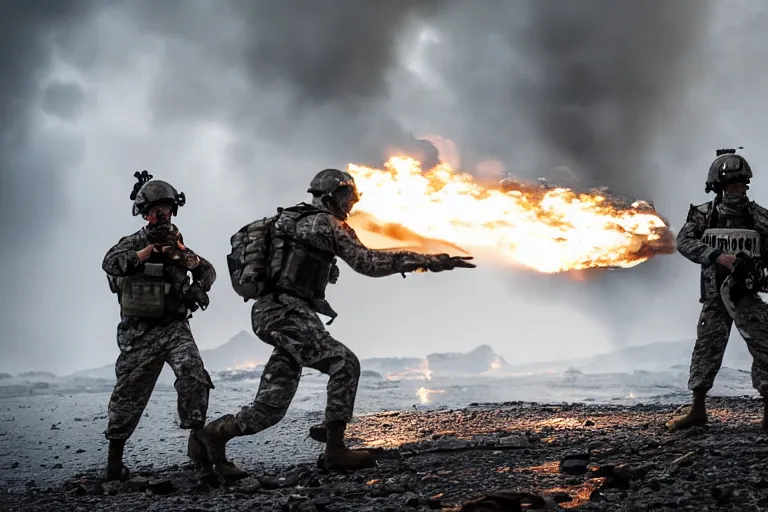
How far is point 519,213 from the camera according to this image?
10.1 meters

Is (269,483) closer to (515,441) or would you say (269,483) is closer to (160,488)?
(160,488)

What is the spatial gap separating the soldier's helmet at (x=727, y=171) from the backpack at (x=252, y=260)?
213 inches

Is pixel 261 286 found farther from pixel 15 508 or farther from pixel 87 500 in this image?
pixel 15 508

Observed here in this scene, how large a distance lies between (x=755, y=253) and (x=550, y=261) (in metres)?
2.95

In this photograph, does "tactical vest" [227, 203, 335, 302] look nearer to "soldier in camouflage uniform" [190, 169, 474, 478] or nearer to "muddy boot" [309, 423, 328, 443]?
"soldier in camouflage uniform" [190, 169, 474, 478]

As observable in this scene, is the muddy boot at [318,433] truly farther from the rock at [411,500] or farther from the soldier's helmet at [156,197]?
the soldier's helmet at [156,197]

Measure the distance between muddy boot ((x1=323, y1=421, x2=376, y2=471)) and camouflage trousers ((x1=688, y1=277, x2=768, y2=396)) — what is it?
4.35m

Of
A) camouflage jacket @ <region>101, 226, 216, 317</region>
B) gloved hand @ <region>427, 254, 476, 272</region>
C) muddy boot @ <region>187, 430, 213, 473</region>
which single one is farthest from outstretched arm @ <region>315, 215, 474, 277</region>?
muddy boot @ <region>187, 430, 213, 473</region>

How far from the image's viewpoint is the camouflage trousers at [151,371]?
6.52 metres

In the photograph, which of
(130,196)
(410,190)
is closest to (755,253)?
(410,190)

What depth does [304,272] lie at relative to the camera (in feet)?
21.7

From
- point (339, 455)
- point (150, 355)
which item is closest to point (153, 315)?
point (150, 355)

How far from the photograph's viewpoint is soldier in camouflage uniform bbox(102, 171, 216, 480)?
6602mm

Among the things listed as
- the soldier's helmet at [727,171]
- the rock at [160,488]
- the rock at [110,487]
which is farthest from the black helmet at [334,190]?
the soldier's helmet at [727,171]
